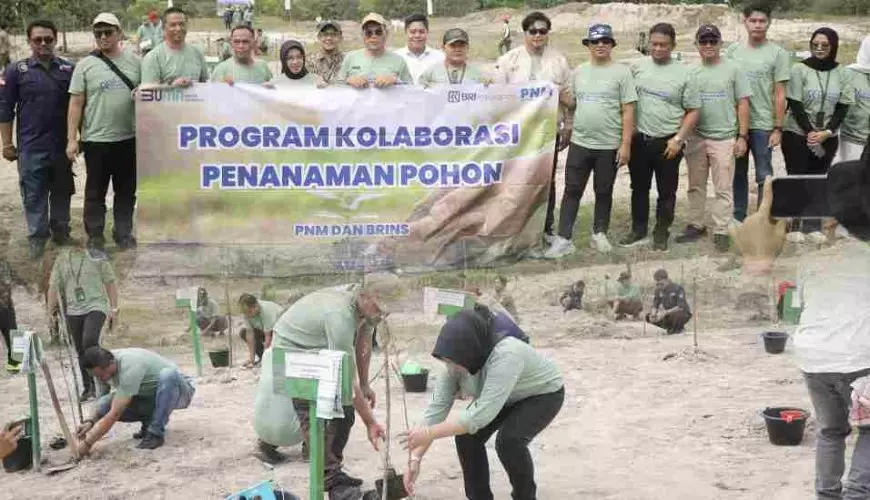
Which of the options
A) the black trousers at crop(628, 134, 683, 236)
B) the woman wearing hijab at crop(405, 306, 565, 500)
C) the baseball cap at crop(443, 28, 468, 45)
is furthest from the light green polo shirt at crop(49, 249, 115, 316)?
the black trousers at crop(628, 134, 683, 236)

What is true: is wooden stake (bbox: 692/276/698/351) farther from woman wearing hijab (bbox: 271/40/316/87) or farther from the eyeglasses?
the eyeglasses

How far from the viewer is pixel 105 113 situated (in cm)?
1007

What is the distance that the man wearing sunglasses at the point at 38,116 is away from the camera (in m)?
10.1

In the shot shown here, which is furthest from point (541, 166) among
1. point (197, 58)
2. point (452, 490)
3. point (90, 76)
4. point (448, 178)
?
point (452, 490)

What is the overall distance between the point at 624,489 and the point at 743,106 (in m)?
4.81

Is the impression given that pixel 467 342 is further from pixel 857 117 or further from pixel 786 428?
pixel 857 117

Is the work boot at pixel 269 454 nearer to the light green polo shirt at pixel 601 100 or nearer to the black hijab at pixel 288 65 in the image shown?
the black hijab at pixel 288 65

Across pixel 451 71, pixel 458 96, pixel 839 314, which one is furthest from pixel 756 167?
pixel 839 314

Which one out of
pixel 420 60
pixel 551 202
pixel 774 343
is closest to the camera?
pixel 774 343

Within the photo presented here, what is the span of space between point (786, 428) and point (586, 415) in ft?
4.05

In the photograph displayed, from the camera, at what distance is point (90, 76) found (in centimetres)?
999

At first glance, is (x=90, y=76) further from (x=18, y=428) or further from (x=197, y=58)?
(x=18, y=428)

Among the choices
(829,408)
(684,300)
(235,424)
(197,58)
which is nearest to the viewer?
(829,408)

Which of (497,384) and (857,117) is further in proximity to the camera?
(857,117)
